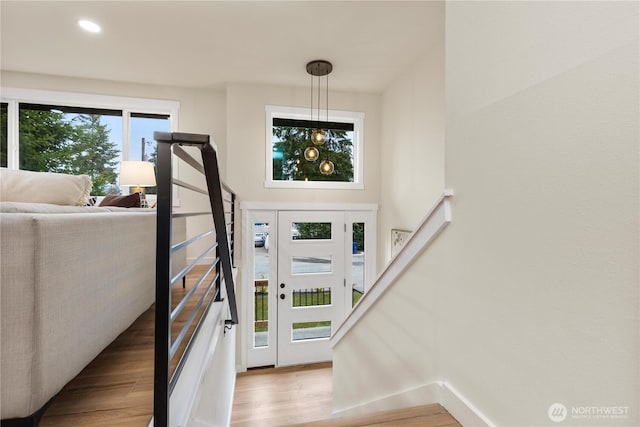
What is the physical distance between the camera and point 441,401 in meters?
1.16

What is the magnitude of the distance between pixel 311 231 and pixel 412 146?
1787 mm

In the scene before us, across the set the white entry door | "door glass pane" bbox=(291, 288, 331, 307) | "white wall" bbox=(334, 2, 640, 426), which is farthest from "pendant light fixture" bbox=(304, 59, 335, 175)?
"white wall" bbox=(334, 2, 640, 426)

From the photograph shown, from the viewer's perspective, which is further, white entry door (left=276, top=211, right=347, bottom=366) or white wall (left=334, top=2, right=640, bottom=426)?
white entry door (left=276, top=211, right=347, bottom=366)

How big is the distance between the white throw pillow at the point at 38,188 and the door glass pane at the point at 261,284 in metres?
2.71

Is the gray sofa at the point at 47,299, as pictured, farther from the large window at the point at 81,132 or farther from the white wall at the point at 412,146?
the large window at the point at 81,132

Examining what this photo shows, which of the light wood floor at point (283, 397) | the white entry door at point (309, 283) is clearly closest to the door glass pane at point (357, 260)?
the white entry door at point (309, 283)

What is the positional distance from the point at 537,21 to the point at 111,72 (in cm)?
443

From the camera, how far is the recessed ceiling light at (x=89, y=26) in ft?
8.84

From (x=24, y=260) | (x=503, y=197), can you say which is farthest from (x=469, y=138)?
(x=24, y=260)

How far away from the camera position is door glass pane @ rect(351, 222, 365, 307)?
4.35m

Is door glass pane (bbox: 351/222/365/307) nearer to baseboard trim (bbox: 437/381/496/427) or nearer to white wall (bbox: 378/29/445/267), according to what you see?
white wall (bbox: 378/29/445/267)

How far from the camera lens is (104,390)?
3.36 ft

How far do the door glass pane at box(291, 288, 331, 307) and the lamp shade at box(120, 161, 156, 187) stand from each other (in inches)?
93.4

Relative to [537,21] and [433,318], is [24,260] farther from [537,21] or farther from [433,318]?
[537,21]
